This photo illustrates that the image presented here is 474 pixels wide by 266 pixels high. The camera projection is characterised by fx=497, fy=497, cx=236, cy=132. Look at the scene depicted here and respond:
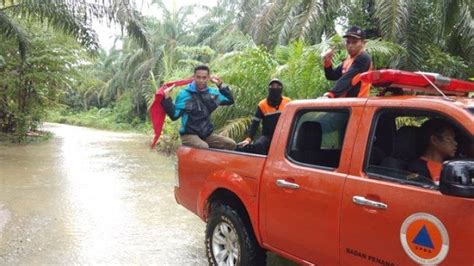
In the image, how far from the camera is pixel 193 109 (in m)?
5.85

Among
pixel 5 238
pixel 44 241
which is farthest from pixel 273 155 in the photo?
pixel 5 238

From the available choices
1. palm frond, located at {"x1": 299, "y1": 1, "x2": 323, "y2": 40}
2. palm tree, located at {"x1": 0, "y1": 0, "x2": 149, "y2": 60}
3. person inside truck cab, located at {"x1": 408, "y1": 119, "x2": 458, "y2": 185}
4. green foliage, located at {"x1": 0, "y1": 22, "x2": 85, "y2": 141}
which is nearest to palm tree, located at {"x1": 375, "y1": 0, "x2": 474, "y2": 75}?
palm frond, located at {"x1": 299, "y1": 1, "x2": 323, "y2": 40}

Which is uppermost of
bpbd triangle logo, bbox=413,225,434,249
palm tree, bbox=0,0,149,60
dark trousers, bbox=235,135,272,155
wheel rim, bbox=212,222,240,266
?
palm tree, bbox=0,0,149,60

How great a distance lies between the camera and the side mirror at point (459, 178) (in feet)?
7.81

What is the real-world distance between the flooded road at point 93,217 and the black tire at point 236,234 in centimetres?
83

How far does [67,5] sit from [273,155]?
9.69 m

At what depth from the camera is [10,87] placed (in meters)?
18.7

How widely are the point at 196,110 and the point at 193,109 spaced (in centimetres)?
4

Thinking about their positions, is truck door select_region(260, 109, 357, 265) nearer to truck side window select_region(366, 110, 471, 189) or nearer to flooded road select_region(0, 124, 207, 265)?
truck side window select_region(366, 110, 471, 189)

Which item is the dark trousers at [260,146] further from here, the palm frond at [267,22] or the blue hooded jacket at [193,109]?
the palm frond at [267,22]

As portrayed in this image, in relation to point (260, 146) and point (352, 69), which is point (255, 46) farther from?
point (352, 69)

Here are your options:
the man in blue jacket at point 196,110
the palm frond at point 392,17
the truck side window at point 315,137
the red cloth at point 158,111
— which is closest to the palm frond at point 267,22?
the palm frond at point 392,17

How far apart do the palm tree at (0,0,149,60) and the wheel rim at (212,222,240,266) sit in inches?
333

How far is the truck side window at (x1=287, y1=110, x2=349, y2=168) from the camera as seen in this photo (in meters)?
3.69
